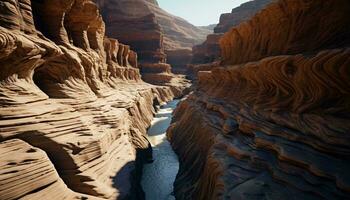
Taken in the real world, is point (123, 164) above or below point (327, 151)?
below

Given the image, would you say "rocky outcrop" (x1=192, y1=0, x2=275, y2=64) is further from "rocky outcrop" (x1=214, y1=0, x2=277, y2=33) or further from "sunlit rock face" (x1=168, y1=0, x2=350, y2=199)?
"sunlit rock face" (x1=168, y1=0, x2=350, y2=199)

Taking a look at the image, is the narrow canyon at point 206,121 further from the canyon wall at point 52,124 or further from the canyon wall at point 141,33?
the canyon wall at point 141,33

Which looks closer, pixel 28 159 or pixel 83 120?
pixel 28 159

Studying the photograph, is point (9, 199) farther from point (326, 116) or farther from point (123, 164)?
point (326, 116)

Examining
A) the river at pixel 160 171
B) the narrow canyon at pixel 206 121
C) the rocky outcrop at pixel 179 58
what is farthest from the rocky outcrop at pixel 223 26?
the narrow canyon at pixel 206 121

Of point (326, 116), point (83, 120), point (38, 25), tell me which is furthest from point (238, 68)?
point (38, 25)

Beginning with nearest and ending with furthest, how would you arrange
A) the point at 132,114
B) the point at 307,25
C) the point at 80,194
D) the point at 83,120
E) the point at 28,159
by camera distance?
the point at 28,159, the point at 80,194, the point at 307,25, the point at 83,120, the point at 132,114

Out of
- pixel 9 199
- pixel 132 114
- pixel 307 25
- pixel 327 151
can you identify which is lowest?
pixel 132 114

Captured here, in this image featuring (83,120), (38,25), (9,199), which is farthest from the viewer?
(38,25)
